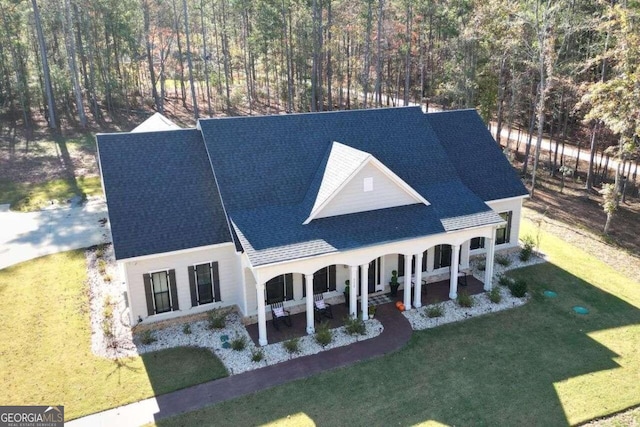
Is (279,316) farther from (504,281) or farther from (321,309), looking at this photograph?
(504,281)

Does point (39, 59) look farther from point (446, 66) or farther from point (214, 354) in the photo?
point (214, 354)

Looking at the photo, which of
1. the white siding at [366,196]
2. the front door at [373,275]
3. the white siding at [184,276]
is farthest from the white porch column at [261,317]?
the front door at [373,275]

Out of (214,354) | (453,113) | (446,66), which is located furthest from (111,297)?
(446,66)

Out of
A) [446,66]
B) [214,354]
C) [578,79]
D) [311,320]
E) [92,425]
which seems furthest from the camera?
[446,66]

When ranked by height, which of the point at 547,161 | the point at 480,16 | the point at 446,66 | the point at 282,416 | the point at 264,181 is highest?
the point at 480,16

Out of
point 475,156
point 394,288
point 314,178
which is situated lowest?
point 394,288

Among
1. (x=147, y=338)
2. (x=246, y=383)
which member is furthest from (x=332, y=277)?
(x=147, y=338)

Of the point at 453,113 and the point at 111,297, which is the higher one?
the point at 453,113

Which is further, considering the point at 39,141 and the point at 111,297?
the point at 39,141
